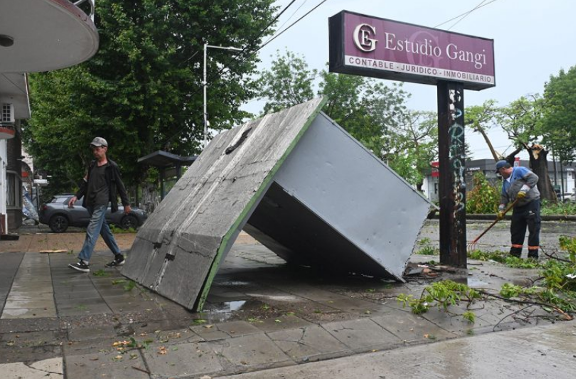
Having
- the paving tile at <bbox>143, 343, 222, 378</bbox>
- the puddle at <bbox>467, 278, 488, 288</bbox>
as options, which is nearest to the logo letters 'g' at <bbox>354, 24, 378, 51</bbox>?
the puddle at <bbox>467, 278, 488, 288</bbox>

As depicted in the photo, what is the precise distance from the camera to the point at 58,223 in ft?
64.1

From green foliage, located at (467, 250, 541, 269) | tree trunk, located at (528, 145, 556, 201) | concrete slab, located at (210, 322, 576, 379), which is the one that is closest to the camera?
concrete slab, located at (210, 322, 576, 379)

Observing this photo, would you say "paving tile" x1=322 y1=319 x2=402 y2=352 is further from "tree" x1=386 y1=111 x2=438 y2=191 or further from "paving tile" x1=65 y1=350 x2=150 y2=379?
"tree" x1=386 y1=111 x2=438 y2=191

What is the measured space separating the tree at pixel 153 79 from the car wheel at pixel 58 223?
2.75 metres

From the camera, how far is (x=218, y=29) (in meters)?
18.2

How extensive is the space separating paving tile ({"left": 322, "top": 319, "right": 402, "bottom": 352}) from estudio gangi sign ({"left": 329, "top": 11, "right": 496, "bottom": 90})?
3.31m

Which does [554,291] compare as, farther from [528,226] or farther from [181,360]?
[181,360]

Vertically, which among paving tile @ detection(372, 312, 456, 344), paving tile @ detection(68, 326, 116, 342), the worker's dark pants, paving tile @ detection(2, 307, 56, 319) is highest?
the worker's dark pants

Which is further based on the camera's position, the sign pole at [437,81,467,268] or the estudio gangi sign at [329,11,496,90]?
the sign pole at [437,81,467,268]

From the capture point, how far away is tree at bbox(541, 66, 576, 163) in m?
30.3

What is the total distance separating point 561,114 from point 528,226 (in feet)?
85.7

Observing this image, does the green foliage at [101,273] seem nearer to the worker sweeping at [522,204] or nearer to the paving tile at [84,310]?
the paving tile at [84,310]

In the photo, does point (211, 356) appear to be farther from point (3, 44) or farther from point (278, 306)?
point (3, 44)

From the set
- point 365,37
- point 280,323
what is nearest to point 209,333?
point 280,323
